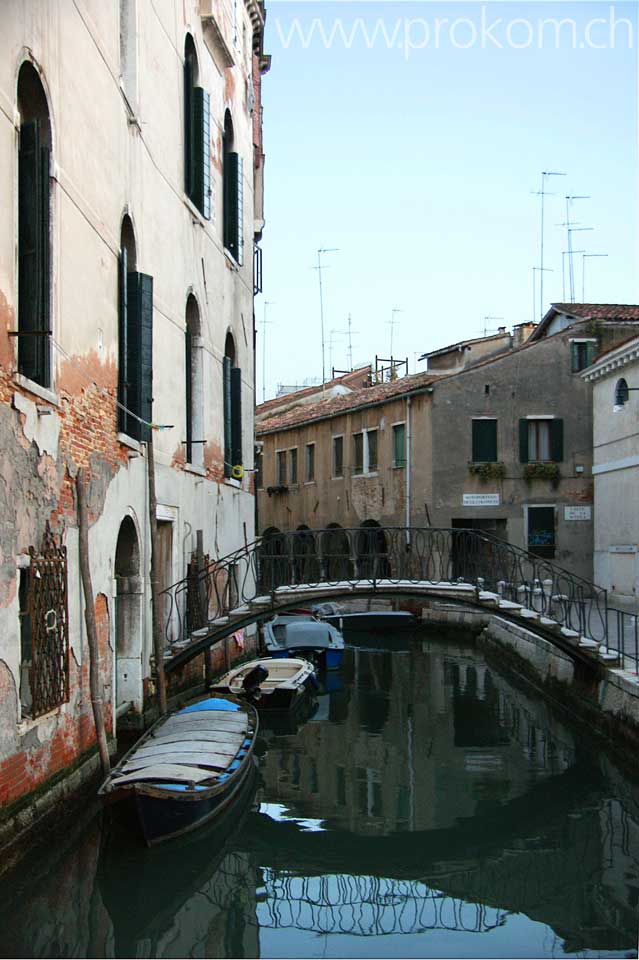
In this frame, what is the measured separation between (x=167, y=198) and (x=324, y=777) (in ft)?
21.9

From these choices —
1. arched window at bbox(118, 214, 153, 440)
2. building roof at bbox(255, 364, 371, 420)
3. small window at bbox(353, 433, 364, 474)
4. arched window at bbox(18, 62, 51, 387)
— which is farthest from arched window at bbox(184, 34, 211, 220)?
building roof at bbox(255, 364, 371, 420)

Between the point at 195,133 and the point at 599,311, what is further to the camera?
the point at 599,311

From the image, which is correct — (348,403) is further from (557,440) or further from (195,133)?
(195,133)

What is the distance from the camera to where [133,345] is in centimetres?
1141

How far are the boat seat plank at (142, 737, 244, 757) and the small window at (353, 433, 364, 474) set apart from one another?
18.4 meters

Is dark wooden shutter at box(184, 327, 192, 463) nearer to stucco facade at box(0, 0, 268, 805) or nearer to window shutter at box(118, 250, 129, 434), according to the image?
stucco facade at box(0, 0, 268, 805)

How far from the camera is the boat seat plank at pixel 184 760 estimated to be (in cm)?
892

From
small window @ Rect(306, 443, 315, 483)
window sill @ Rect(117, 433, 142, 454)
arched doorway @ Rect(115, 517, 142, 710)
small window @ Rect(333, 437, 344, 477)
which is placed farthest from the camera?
small window @ Rect(306, 443, 315, 483)

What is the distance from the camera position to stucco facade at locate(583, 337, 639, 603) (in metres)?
20.8

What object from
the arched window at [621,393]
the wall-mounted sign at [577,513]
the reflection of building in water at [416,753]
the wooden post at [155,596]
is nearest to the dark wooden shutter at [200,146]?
the wooden post at [155,596]

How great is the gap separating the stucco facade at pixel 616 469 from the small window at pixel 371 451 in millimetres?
5677

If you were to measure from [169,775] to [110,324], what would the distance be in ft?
14.2

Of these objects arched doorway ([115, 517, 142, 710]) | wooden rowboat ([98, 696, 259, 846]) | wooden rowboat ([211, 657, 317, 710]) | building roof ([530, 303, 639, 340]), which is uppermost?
building roof ([530, 303, 639, 340])

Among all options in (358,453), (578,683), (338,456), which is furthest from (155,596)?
(338,456)
